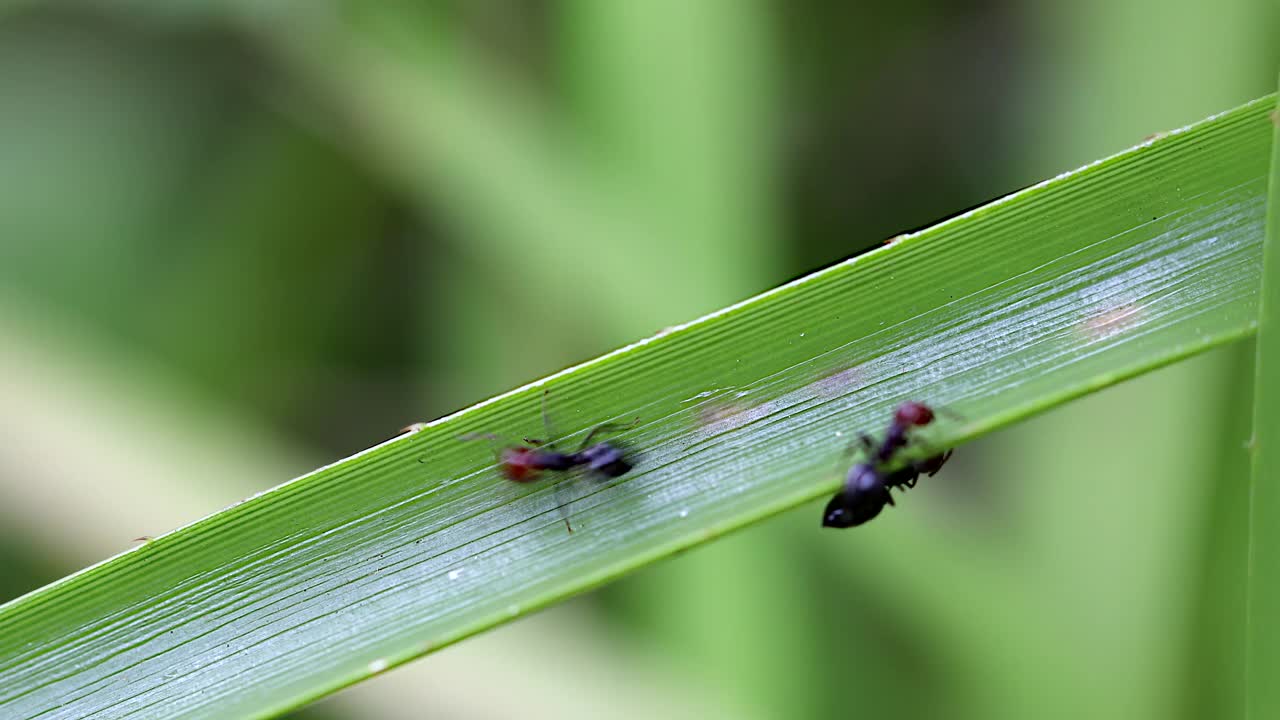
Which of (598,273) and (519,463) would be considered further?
(598,273)

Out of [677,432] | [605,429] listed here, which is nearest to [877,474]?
[677,432]

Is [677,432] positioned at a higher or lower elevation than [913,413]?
higher

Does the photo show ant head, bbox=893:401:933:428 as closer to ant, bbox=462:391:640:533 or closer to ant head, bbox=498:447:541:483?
ant, bbox=462:391:640:533

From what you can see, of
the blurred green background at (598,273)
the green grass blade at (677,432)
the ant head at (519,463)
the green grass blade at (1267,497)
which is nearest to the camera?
the green grass blade at (1267,497)

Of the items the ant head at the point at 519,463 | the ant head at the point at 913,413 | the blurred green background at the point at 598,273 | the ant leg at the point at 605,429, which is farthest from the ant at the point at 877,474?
the blurred green background at the point at 598,273

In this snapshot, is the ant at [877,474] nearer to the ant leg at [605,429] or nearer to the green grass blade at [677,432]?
the green grass blade at [677,432]

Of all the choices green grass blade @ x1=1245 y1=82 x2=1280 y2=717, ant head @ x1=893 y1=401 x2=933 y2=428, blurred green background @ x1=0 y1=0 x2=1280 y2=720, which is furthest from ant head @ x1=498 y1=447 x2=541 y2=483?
blurred green background @ x1=0 y1=0 x2=1280 y2=720

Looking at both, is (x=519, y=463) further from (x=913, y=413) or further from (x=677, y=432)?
(x=913, y=413)
